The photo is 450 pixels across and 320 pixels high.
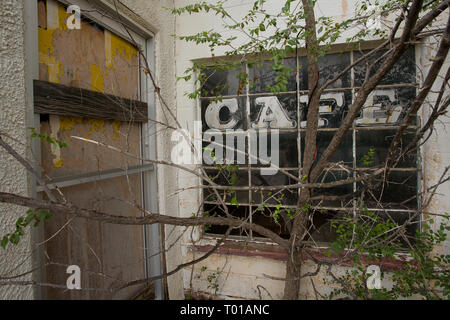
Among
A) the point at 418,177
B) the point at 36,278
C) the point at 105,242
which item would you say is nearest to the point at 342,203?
the point at 418,177

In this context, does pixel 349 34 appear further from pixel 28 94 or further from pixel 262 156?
pixel 28 94

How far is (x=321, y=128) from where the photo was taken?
259 cm

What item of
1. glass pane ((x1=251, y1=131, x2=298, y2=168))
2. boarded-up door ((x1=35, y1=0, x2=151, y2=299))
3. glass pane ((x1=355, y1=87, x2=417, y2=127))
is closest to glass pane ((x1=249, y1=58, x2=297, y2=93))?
glass pane ((x1=251, y1=131, x2=298, y2=168))

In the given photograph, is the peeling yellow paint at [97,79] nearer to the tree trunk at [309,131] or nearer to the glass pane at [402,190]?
the tree trunk at [309,131]

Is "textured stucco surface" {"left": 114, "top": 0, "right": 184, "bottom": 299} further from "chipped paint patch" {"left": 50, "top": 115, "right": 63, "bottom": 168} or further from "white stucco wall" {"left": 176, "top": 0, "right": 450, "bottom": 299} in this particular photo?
"chipped paint patch" {"left": 50, "top": 115, "right": 63, "bottom": 168}

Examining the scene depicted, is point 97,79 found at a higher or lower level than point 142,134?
higher

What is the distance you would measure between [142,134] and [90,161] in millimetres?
693

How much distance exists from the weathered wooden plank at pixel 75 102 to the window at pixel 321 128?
84cm

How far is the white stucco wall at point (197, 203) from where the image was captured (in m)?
2.44

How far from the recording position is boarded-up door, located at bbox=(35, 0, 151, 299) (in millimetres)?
1645

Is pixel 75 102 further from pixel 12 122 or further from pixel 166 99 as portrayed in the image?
pixel 166 99

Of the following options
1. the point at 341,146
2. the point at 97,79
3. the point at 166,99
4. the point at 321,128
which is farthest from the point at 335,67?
the point at 97,79

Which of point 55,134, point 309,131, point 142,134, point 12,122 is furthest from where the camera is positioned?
point 142,134

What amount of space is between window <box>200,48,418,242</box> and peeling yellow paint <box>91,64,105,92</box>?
0.93 m
